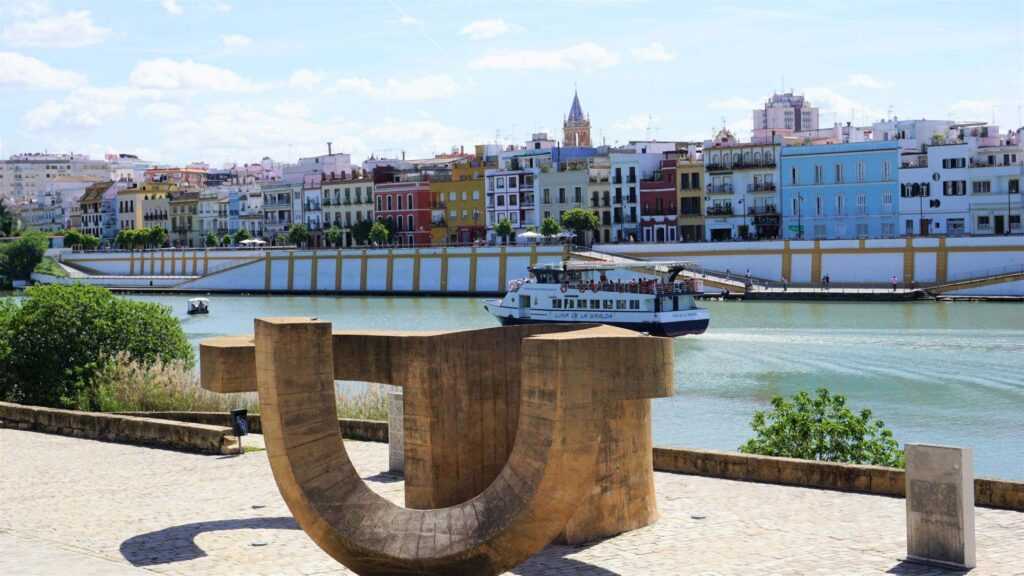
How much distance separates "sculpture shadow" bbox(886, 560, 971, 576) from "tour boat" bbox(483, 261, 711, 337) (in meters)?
31.0

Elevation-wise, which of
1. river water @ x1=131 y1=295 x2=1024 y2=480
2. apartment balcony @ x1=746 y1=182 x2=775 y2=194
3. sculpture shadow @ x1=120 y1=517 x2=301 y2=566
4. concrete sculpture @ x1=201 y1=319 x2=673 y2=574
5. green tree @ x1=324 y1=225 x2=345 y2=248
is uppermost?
apartment balcony @ x1=746 y1=182 x2=775 y2=194

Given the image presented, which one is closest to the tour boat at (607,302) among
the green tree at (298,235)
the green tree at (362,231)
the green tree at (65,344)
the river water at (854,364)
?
the river water at (854,364)

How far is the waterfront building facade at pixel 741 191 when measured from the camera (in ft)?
229

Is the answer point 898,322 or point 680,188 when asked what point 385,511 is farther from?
point 680,188

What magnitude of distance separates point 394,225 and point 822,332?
4682cm

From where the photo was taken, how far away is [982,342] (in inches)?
1547

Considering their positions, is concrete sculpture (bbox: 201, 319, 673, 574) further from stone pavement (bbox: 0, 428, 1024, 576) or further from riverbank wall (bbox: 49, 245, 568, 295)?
riverbank wall (bbox: 49, 245, 568, 295)

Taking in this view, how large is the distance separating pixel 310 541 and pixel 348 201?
264ft

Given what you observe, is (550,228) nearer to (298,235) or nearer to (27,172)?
(298,235)

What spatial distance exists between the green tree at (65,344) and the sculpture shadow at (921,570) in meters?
15.2

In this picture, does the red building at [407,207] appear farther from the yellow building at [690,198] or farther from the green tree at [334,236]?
the yellow building at [690,198]

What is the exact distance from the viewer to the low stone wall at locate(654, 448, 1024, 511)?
38.5 feet

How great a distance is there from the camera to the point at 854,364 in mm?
35125

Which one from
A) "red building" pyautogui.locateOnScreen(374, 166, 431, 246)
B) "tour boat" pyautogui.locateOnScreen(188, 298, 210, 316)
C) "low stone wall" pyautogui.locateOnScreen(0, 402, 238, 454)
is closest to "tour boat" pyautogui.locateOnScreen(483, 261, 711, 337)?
"tour boat" pyautogui.locateOnScreen(188, 298, 210, 316)
